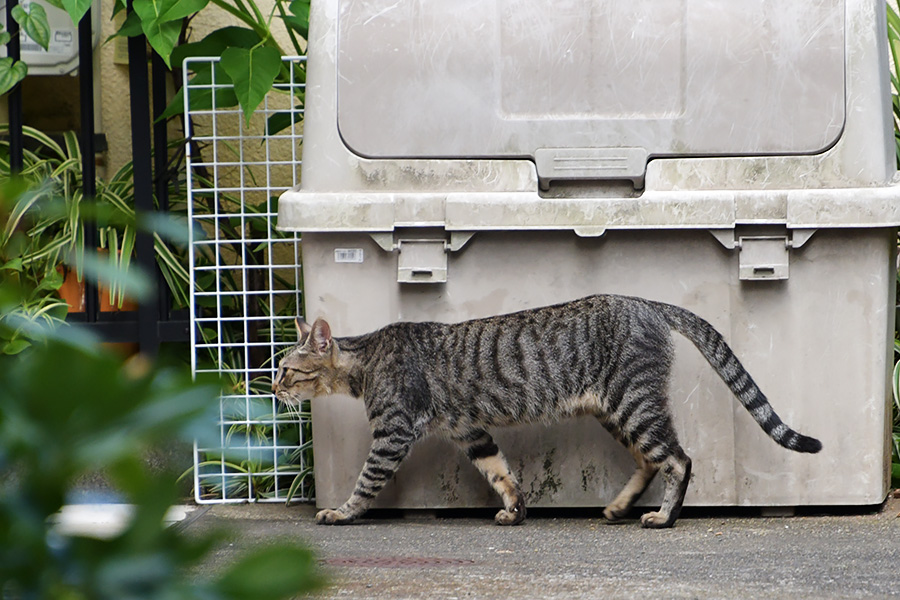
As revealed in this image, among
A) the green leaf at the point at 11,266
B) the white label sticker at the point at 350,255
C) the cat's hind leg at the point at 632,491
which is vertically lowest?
the cat's hind leg at the point at 632,491

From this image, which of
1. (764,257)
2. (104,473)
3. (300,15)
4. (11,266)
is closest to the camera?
(104,473)

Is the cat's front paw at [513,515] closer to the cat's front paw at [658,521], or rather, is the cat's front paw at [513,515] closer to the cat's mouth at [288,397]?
the cat's front paw at [658,521]

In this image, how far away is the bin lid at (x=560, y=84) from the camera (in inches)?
117

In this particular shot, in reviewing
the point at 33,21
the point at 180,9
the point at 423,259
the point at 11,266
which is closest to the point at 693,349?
the point at 423,259

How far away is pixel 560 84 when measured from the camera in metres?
3.02

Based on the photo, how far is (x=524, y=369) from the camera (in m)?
3.02

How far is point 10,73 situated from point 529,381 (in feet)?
6.70

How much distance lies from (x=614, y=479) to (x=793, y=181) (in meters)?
1.02

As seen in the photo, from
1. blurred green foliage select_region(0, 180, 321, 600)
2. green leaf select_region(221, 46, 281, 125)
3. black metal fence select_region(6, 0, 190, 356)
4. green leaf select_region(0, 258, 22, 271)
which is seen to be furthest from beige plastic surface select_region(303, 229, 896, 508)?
blurred green foliage select_region(0, 180, 321, 600)

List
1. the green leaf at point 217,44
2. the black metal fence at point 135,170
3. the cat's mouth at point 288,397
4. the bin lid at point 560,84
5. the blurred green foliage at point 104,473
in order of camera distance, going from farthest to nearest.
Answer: the green leaf at point 217,44 < the black metal fence at point 135,170 < the cat's mouth at point 288,397 < the bin lid at point 560,84 < the blurred green foliage at point 104,473

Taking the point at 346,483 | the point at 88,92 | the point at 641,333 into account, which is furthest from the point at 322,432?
the point at 88,92

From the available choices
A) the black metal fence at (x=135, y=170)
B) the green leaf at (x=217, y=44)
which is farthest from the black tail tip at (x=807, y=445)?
the green leaf at (x=217, y=44)

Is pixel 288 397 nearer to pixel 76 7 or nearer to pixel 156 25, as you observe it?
pixel 156 25

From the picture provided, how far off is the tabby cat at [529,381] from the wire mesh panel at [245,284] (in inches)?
11.0
